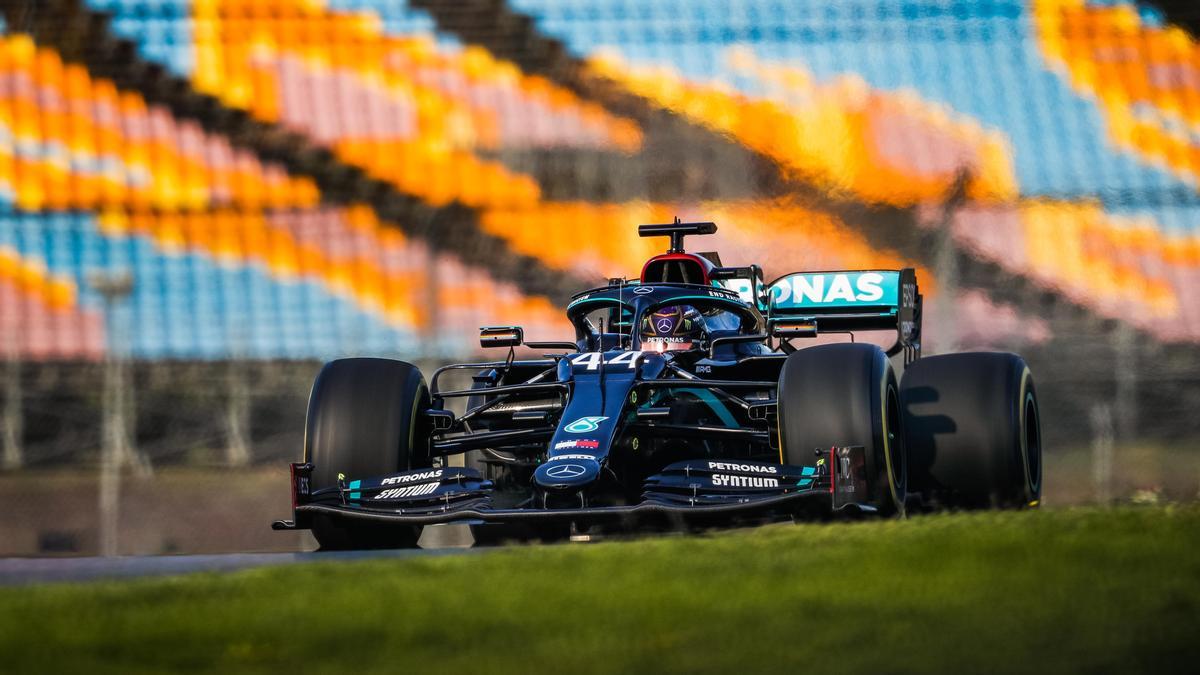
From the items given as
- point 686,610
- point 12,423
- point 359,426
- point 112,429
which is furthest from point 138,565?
point 12,423

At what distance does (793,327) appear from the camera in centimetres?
962

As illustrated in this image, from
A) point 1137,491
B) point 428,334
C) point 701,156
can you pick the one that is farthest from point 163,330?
point 1137,491

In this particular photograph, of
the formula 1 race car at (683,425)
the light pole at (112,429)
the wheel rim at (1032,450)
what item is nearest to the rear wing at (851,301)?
the formula 1 race car at (683,425)

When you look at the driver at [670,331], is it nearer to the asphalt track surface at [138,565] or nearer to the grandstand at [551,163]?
the asphalt track surface at [138,565]

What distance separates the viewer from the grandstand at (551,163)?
1442 cm

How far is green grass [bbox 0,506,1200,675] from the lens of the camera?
4.61 metres

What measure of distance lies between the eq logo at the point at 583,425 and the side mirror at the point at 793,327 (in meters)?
1.57

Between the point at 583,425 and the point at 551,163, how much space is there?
7305 mm

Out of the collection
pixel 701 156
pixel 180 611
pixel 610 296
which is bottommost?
pixel 180 611

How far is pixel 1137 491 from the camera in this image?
13.6 metres

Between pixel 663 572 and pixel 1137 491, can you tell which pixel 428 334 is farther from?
pixel 663 572

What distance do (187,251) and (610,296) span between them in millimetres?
5961

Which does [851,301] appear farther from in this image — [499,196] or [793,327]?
[499,196]

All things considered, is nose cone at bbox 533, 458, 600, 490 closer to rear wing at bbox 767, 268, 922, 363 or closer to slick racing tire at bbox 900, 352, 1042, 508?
slick racing tire at bbox 900, 352, 1042, 508
